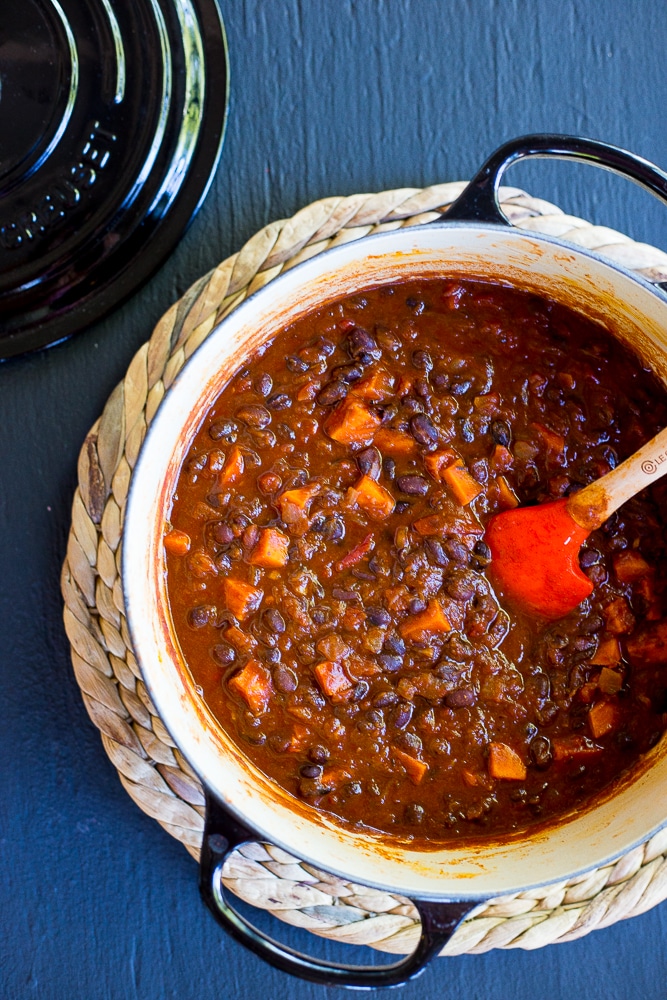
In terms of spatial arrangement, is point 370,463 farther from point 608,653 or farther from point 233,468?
point 608,653

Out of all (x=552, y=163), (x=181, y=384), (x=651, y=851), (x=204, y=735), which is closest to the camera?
(x=181, y=384)

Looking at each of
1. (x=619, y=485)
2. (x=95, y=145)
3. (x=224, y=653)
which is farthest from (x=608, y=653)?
(x=95, y=145)

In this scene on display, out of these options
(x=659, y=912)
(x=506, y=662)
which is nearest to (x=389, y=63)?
(x=506, y=662)

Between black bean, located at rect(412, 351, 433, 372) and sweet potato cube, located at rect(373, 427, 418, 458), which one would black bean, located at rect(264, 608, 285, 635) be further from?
black bean, located at rect(412, 351, 433, 372)

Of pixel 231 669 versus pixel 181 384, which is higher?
pixel 181 384

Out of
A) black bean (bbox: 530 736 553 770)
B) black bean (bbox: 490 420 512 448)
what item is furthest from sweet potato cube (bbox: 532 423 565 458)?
black bean (bbox: 530 736 553 770)

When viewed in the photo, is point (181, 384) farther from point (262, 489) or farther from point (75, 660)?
point (75, 660)

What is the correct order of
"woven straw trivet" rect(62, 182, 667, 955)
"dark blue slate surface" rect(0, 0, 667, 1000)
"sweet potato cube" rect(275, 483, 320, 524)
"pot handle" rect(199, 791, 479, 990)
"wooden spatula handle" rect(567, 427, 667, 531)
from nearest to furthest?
"pot handle" rect(199, 791, 479, 990) → "wooden spatula handle" rect(567, 427, 667, 531) → "sweet potato cube" rect(275, 483, 320, 524) → "woven straw trivet" rect(62, 182, 667, 955) → "dark blue slate surface" rect(0, 0, 667, 1000)
